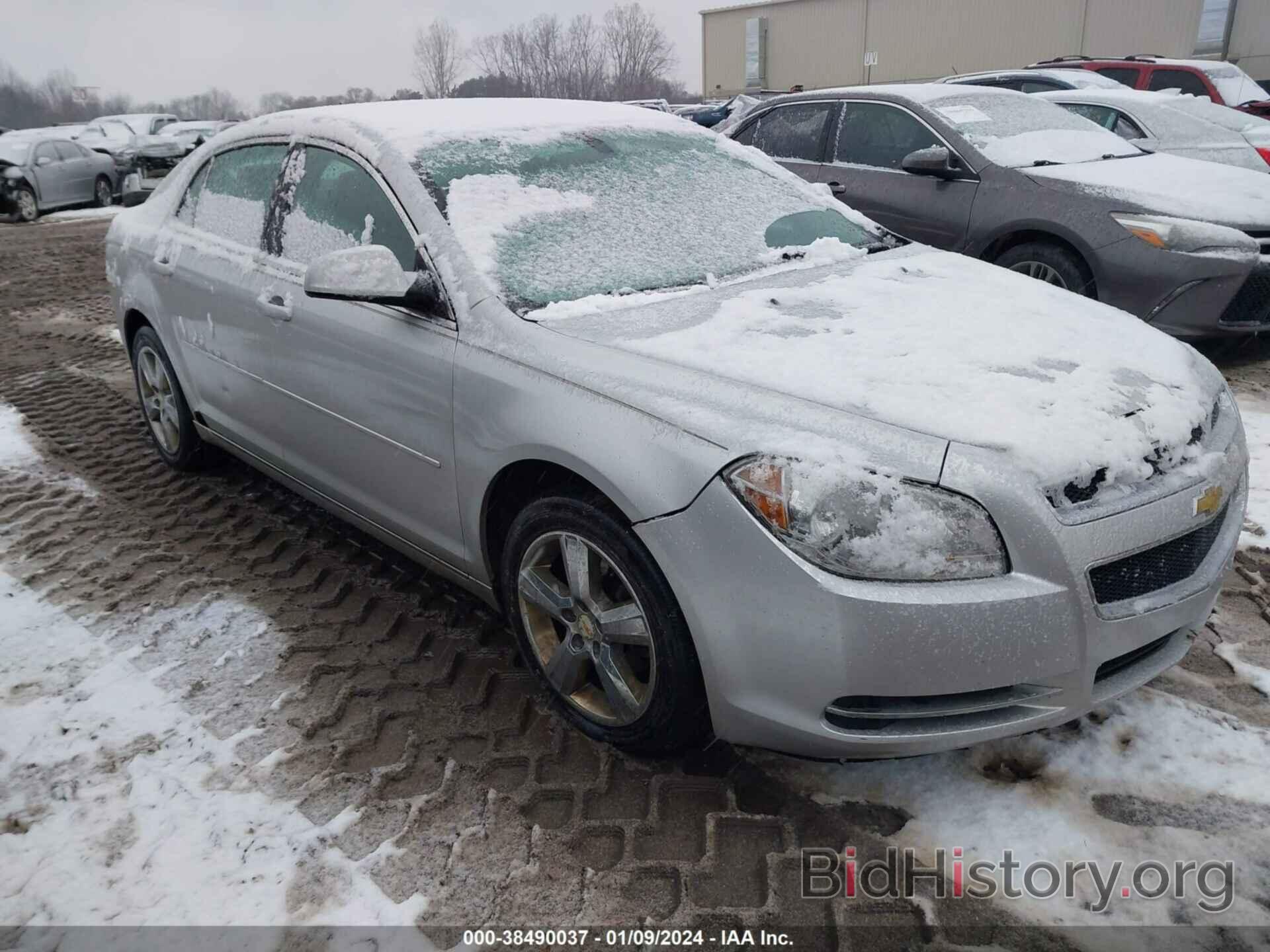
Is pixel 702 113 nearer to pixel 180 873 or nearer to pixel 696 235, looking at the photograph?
pixel 696 235

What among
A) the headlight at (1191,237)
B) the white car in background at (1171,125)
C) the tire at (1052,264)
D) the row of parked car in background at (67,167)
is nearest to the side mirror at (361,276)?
the tire at (1052,264)

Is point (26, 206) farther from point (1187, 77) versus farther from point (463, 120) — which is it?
point (1187, 77)

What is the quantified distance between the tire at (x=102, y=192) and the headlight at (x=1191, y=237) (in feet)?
58.9

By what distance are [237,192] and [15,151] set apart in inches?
623

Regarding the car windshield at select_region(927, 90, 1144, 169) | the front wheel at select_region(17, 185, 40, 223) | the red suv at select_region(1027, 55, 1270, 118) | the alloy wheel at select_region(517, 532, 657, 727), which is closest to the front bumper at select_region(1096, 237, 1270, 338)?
the car windshield at select_region(927, 90, 1144, 169)

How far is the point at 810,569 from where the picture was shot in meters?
1.87

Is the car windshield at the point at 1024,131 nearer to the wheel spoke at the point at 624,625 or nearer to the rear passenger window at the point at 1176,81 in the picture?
the wheel spoke at the point at 624,625

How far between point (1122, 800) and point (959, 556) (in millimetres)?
851

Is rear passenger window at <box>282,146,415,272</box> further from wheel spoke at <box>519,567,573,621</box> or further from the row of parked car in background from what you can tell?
the row of parked car in background

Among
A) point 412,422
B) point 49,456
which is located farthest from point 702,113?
point 412,422

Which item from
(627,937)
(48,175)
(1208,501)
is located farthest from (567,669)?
(48,175)

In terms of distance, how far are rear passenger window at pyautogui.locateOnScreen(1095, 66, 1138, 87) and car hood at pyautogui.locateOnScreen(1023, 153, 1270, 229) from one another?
6.43 metres

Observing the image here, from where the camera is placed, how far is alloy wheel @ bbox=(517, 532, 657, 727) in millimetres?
2273

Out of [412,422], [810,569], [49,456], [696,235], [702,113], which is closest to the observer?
[810,569]
